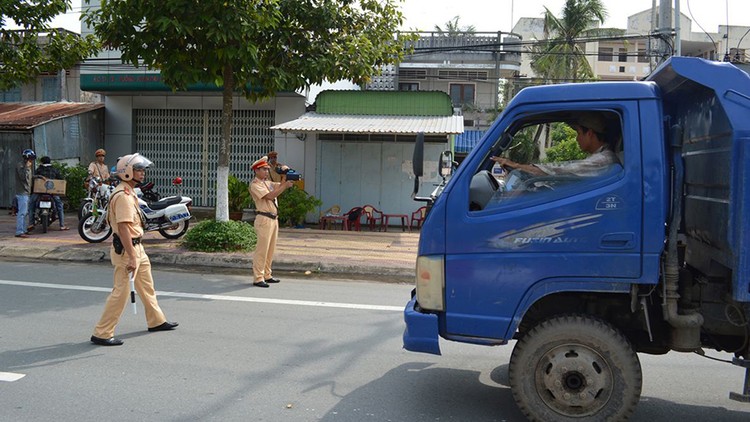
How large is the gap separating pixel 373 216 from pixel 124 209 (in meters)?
9.12

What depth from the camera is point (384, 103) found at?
14.9 metres

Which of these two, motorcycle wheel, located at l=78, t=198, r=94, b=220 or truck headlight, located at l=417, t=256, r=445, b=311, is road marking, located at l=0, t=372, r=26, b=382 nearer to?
truck headlight, located at l=417, t=256, r=445, b=311

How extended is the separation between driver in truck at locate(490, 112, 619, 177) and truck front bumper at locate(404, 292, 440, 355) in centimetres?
115

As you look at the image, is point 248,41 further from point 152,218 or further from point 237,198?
point 237,198

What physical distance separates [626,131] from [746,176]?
28.0 inches

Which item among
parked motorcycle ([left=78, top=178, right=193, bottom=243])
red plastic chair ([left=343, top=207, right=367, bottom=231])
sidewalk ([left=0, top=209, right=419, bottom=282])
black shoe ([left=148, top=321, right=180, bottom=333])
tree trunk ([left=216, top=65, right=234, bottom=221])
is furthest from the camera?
red plastic chair ([left=343, top=207, right=367, bottom=231])

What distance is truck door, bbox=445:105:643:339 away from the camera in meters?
3.92

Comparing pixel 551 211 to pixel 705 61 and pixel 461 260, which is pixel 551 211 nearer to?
pixel 461 260

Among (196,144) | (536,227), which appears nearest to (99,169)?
(196,144)

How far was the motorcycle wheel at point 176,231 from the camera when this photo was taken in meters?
11.8

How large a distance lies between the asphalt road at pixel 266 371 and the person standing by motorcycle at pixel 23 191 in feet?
16.6

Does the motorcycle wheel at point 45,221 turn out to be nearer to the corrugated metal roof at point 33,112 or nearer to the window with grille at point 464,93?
the corrugated metal roof at point 33,112

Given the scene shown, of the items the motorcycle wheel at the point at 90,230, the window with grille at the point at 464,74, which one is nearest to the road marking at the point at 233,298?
the motorcycle wheel at the point at 90,230

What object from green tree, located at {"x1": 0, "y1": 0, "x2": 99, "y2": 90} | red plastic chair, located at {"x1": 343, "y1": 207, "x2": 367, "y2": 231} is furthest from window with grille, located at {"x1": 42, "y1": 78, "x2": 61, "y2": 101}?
red plastic chair, located at {"x1": 343, "y1": 207, "x2": 367, "y2": 231}
